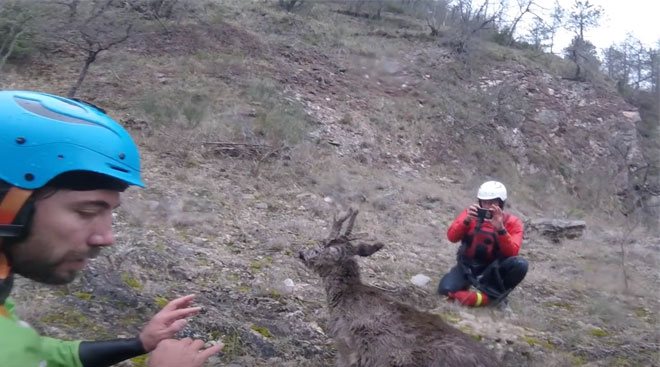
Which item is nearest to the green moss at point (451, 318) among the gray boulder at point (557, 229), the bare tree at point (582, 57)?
the gray boulder at point (557, 229)

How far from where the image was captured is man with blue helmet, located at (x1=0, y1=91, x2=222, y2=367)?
188 cm

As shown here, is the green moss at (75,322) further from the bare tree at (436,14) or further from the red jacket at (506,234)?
the bare tree at (436,14)

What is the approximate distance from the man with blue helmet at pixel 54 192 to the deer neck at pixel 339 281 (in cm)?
328

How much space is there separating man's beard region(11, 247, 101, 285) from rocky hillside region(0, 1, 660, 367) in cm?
273

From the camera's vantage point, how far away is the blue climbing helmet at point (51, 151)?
1879mm

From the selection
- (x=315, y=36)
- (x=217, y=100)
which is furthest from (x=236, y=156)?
(x=315, y=36)

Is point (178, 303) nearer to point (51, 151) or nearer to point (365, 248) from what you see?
point (51, 151)

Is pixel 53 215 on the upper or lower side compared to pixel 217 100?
upper

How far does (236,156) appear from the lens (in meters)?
11.8

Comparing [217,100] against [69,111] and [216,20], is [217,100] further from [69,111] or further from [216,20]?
[69,111]

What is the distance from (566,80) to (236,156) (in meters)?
16.4

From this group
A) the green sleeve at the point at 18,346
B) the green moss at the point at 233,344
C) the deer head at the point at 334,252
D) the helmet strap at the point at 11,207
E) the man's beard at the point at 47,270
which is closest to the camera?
the green sleeve at the point at 18,346

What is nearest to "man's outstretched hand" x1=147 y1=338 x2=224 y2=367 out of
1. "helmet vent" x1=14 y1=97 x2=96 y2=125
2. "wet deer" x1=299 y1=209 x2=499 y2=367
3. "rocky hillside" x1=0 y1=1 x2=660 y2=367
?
"helmet vent" x1=14 y1=97 x2=96 y2=125

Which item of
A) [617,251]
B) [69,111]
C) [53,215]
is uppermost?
[69,111]
